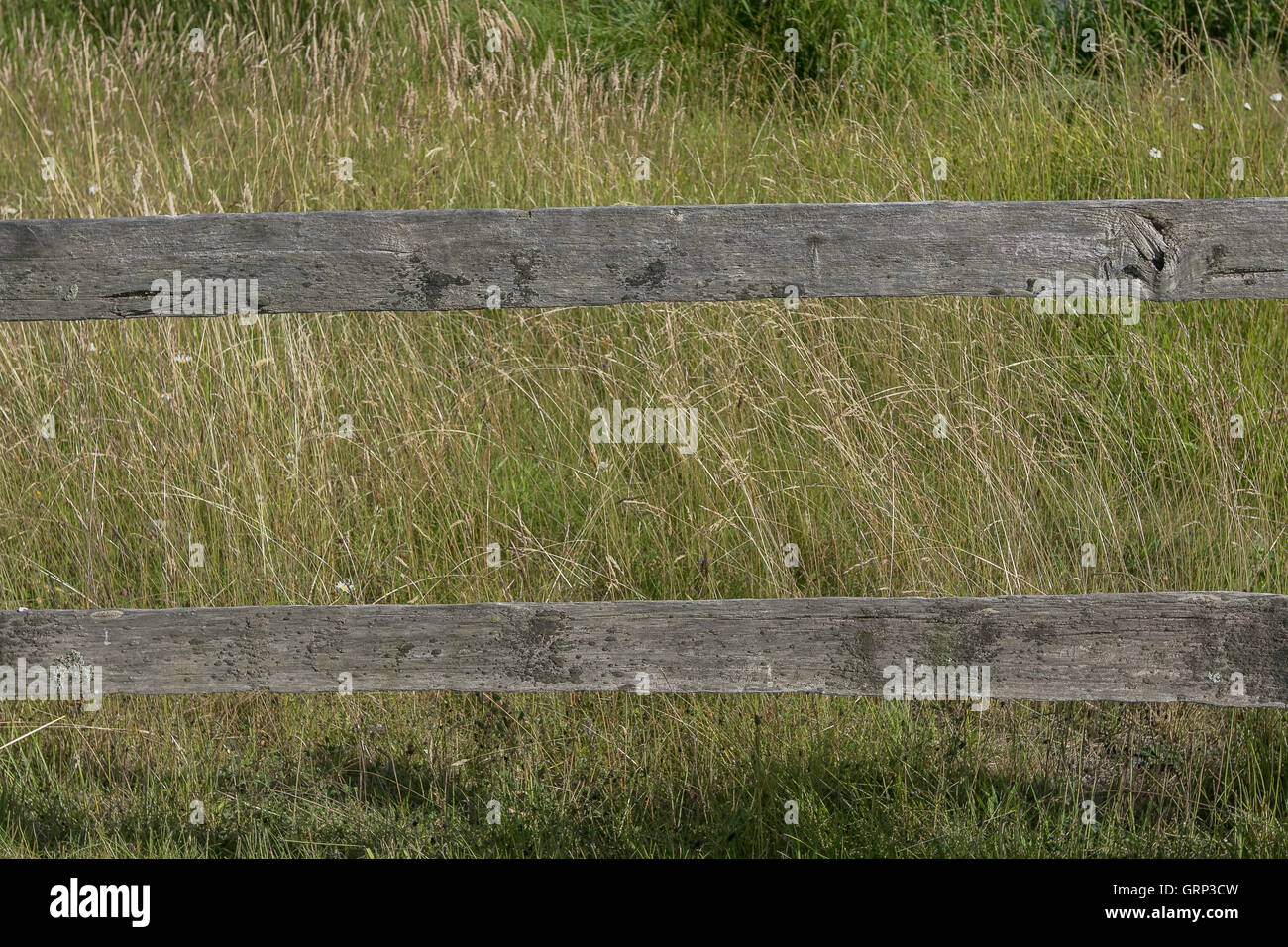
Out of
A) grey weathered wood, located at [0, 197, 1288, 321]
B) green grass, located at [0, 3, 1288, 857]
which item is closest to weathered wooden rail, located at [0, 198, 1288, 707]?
grey weathered wood, located at [0, 197, 1288, 321]

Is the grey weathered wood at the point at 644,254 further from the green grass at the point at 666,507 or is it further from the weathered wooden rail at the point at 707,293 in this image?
the green grass at the point at 666,507

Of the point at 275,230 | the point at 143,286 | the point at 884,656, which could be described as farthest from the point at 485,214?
the point at 884,656

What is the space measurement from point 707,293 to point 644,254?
16cm

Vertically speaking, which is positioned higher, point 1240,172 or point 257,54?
point 257,54

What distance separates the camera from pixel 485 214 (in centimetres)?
242

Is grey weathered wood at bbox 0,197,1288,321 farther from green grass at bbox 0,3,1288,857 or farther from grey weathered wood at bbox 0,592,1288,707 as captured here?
green grass at bbox 0,3,1288,857

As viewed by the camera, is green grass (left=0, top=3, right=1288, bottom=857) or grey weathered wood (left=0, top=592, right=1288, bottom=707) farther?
green grass (left=0, top=3, right=1288, bottom=857)

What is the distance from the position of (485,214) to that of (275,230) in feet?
1.50

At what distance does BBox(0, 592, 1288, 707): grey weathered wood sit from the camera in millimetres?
2385

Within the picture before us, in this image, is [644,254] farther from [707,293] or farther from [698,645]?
[698,645]

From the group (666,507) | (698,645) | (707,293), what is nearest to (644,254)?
(707,293)

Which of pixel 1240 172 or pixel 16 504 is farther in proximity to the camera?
pixel 1240 172

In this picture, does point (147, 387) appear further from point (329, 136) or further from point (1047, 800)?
point (1047, 800)

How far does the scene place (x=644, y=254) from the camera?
7.96 feet
